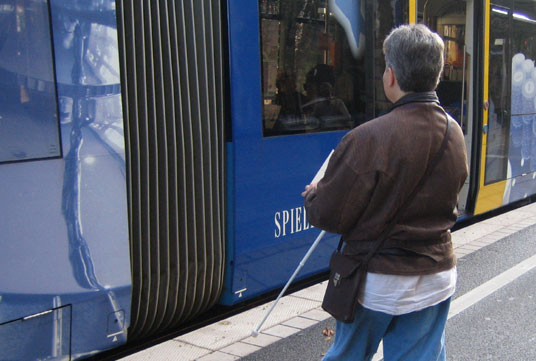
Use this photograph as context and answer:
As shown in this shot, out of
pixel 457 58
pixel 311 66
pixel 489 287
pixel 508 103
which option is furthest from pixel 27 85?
pixel 508 103

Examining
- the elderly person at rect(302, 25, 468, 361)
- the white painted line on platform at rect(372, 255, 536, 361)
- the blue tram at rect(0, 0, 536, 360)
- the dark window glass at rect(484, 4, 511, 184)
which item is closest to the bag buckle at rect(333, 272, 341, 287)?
the elderly person at rect(302, 25, 468, 361)

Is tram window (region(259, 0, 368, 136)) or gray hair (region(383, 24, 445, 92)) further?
tram window (region(259, 0, 368, 136))

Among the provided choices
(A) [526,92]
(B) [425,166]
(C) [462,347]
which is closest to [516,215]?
(A) [526,92]

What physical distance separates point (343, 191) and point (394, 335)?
0.61m

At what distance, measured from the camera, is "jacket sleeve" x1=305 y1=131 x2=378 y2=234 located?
2.20m

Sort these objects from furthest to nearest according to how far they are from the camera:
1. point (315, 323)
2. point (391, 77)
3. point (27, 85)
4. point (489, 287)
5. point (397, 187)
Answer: point (489, 287) < point (315, 323) < point (27, 85) < point (391, 77) < point (397, 187)

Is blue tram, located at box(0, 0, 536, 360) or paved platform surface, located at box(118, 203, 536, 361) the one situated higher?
blue tram, located at box(0, 0, 536, 360)

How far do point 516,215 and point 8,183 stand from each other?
6.48 meters

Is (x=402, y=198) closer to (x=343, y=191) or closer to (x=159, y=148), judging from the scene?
(x=343, y=191)

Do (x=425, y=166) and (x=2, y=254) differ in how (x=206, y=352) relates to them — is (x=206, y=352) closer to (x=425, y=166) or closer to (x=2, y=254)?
(x=2, y=254)

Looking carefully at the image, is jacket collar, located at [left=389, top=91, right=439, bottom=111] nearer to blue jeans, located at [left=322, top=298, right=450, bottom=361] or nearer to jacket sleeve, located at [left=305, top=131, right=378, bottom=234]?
jacket sleeve, located at [left=305, top=131, right=378, bottom=234]

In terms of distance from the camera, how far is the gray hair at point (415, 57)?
223cm

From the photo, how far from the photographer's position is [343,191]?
7.30 ft

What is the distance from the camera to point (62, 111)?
3133 millimetres
